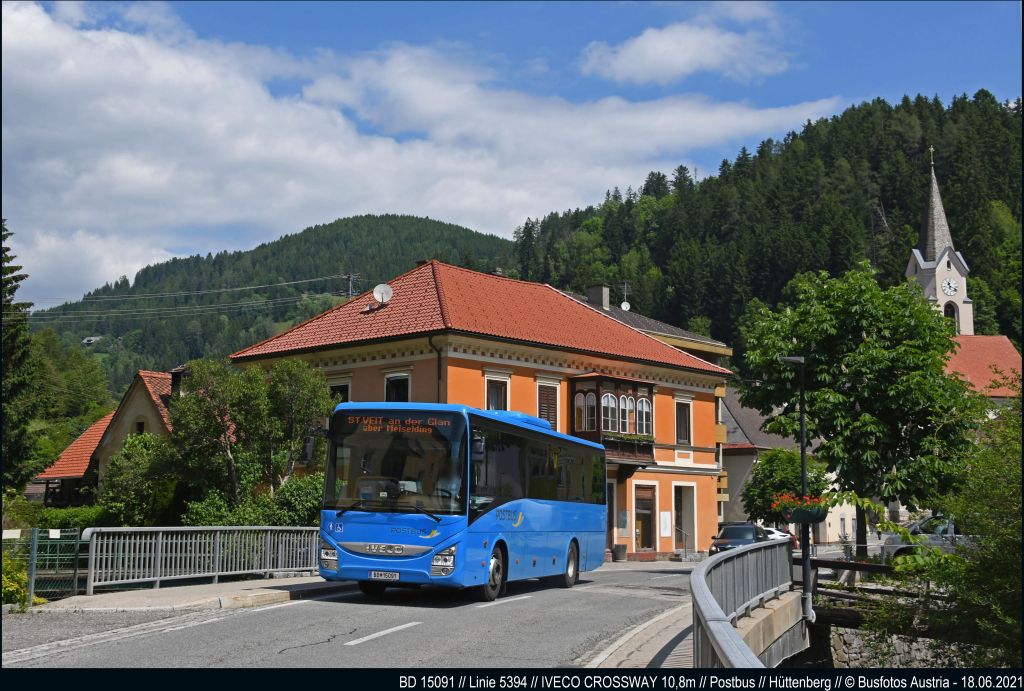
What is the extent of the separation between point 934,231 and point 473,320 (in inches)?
3343

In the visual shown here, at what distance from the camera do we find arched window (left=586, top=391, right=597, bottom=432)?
40.6 meters

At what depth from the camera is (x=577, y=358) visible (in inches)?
1623

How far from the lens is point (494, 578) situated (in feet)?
61.0

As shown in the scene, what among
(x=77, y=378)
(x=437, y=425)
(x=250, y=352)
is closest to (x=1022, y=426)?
(x=437, y=425)

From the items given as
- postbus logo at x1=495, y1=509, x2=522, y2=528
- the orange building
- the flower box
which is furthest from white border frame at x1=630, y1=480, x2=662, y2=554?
postbus logo at x1=495, y1=509, x2=522, y2=528

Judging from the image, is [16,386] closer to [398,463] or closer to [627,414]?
[627,414]

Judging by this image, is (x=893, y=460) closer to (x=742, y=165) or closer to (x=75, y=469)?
(x=75, y=469)

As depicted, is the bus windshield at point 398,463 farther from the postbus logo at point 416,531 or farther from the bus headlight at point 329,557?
the bus headlight at point 329,557

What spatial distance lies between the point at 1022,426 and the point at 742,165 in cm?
15452

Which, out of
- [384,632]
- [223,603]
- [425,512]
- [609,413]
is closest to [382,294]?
[609,413]

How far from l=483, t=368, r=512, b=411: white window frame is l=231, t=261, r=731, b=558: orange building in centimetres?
5

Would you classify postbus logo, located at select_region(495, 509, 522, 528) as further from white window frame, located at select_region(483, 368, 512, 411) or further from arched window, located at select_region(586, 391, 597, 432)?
arched window, located at select_region(586, 391, 597, 432)

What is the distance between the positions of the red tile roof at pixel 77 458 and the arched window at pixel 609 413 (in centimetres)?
2328

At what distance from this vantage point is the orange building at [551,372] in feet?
123
